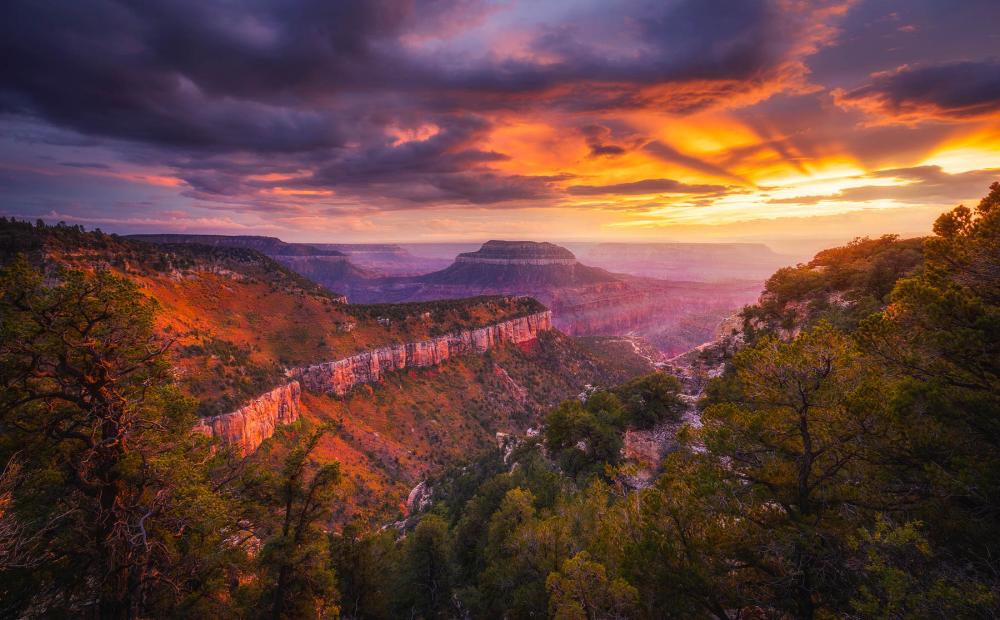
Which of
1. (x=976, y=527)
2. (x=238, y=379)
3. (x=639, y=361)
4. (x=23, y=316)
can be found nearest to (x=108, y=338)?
(x=23, y=316)

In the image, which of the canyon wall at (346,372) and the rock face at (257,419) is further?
the canyon wall at (346,372)

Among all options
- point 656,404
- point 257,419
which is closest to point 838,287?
point 656,404

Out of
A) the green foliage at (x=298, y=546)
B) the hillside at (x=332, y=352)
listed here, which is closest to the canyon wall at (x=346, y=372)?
the hillside at (x=332, y=352)

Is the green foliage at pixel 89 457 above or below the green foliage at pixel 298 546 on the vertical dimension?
above

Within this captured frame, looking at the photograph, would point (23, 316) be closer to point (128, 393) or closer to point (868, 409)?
point (128, 393)

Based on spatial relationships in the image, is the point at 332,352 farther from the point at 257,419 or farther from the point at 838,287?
the point at 838,287

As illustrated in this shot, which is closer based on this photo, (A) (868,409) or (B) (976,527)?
(B) (976,527)

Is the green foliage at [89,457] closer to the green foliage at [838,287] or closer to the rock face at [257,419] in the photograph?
the green foliage at [838,287]
